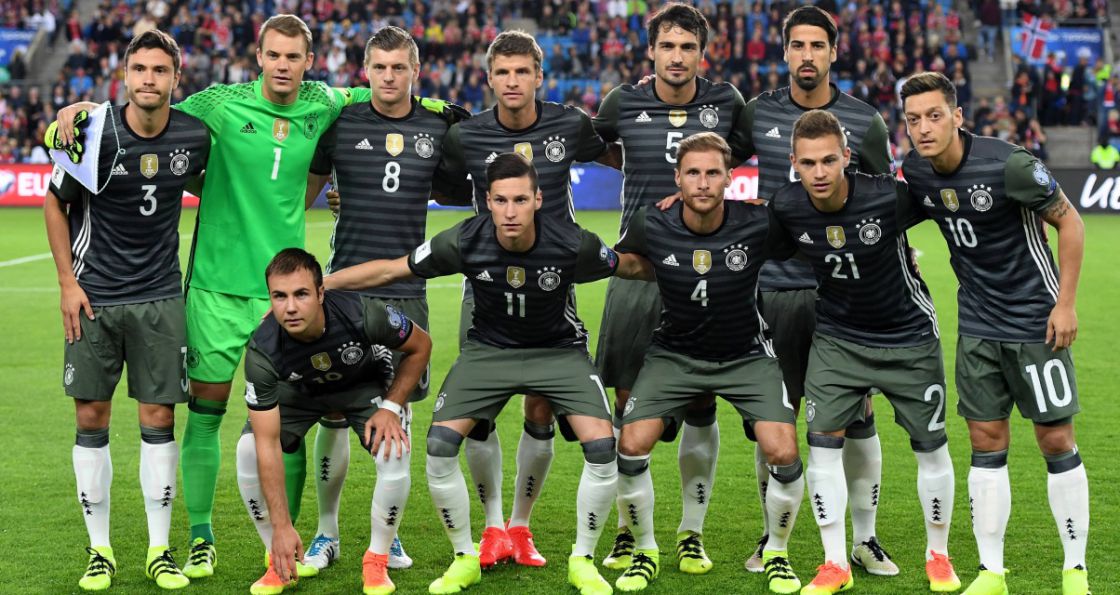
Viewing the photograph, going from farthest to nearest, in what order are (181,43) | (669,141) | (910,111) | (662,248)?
(181,43) < (669,141) < (662,248) < (910,111)

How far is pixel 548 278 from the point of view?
5750mm

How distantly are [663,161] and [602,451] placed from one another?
1.49 metres

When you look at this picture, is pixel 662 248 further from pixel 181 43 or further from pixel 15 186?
pixel 181 43

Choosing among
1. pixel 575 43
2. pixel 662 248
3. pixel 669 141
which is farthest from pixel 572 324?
pixel 575 43

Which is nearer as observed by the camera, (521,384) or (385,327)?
(385,327)

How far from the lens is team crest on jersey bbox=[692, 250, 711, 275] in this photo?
574 cm

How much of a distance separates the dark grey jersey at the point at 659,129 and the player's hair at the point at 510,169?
80 centimetres

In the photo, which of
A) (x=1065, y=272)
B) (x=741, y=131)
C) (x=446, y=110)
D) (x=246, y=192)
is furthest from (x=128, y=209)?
(x=1065, y=272)

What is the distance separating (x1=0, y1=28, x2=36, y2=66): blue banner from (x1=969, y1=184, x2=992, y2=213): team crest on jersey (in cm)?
3068

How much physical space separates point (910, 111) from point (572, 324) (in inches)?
69.2

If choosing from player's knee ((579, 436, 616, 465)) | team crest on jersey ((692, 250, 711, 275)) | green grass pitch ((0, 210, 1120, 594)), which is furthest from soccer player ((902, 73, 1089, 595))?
player's knee ((579, 436, 616, 465))

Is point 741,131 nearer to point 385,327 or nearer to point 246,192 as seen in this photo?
point 385,327

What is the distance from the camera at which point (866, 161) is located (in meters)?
6.11

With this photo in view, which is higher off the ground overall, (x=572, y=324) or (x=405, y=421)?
(x=572, y=324)
